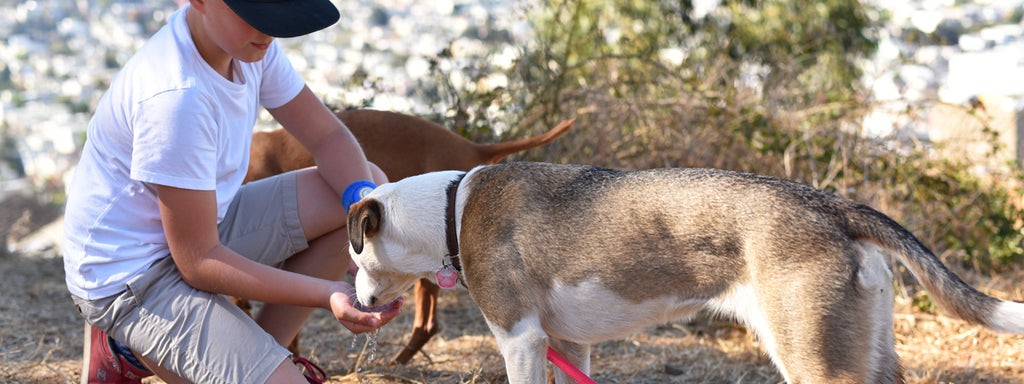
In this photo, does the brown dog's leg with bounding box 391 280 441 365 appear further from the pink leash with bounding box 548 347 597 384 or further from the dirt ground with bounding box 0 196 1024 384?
the pink leash with bounding box 548 347 597 384

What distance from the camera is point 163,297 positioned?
7.73ft

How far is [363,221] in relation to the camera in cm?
222

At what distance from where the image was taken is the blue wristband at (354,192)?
104 inches

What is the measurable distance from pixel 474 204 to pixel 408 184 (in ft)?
0.76

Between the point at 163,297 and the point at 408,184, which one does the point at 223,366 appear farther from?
the point at 408,184

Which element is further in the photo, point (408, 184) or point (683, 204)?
point (408, 184)

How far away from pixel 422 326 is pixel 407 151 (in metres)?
0.80

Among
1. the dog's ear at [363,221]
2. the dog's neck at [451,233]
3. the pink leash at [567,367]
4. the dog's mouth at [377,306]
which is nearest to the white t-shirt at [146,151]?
the dog's ear at [363,221]

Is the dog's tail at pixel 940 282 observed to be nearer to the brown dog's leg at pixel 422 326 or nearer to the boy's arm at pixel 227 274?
the boy's arm at pixel 227 274

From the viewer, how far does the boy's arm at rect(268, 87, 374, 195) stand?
275 centimetres

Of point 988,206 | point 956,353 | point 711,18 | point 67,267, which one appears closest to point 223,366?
point 67,267

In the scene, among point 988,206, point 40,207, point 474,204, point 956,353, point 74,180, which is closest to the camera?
point 474,204

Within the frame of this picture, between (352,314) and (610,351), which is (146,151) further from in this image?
(610,351)

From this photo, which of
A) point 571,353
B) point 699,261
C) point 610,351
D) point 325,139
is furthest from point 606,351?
point 699,261
